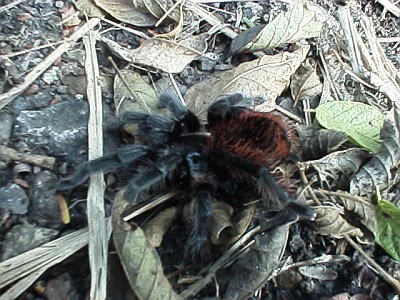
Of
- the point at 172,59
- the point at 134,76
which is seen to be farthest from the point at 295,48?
the point at 134,76

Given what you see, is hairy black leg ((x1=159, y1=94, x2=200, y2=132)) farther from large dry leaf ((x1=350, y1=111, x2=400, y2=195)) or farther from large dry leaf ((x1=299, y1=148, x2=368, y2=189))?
large dry leaf ((x1=350, y1=111, x2=400, y2=195))

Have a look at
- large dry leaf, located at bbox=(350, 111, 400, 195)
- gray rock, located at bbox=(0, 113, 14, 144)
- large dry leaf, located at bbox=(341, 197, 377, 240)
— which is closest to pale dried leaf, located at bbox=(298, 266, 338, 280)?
large dry leaf, located at bbox=(341, 197, 377, 240)

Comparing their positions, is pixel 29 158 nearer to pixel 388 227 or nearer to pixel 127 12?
pixel 127 12

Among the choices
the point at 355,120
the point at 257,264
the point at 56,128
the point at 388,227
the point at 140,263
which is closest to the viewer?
the point at 140,263

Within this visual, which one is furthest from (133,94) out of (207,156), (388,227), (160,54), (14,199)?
(388,227)

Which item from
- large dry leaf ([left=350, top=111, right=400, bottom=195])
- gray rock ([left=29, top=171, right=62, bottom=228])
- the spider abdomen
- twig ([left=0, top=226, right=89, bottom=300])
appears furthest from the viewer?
large dry leaf ([left=350, top=111, right=400, bottom=195])

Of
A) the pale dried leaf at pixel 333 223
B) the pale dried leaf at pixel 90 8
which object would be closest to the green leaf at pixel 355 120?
the pale dried leaf at pixel 333 223

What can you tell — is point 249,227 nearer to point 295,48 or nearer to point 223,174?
point 223,174
